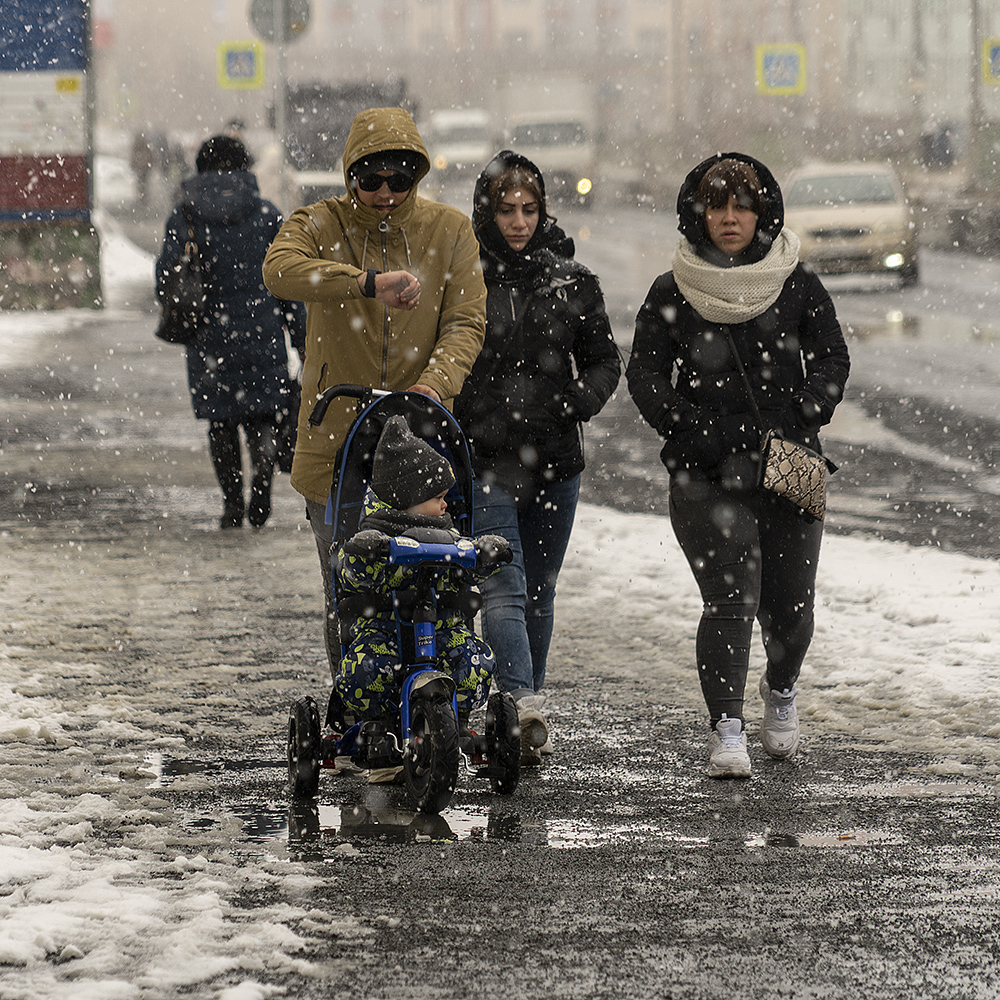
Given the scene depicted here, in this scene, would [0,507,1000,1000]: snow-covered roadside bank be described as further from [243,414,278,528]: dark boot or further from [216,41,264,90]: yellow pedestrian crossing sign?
[216,41,264,90]: yellow pedestrian crossing sign

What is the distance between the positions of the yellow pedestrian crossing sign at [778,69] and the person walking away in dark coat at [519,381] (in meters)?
40.5

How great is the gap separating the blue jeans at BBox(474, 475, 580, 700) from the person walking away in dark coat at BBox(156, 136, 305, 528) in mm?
3378

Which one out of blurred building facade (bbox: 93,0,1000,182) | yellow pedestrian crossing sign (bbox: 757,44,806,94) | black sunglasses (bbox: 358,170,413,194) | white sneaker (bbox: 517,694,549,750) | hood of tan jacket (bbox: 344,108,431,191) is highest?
blurred building facade (bbox: 93,0,1000,182)

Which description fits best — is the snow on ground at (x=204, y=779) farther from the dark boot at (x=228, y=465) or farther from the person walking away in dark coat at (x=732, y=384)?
the dark boot at (x=228, y=465)

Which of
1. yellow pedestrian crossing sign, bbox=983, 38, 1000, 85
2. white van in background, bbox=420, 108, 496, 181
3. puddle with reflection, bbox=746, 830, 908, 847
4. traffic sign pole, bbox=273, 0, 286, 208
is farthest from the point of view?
white van in background, bbox=420, 108, 496, 181

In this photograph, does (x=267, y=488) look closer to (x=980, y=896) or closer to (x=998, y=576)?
(x=998, y=576)

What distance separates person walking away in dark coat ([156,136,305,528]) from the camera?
28.5ft

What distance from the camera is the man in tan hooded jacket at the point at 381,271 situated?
505cm

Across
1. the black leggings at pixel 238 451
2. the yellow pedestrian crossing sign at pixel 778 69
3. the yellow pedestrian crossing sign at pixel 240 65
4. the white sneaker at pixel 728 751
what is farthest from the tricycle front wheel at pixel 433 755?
the yellow pedestrian crossing sign at pixel 778 69

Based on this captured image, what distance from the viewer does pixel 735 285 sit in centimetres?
507

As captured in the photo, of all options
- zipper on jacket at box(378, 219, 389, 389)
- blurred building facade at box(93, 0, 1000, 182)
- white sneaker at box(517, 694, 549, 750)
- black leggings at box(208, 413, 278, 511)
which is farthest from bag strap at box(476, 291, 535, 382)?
blurred building facade at box(93, 0, 1000, 182)

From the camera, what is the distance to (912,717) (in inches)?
226

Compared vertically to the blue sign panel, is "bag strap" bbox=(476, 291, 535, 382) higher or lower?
lower

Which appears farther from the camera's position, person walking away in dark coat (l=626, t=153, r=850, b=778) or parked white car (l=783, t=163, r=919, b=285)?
parked white car (l=783, t=163, r=919, b=285)
